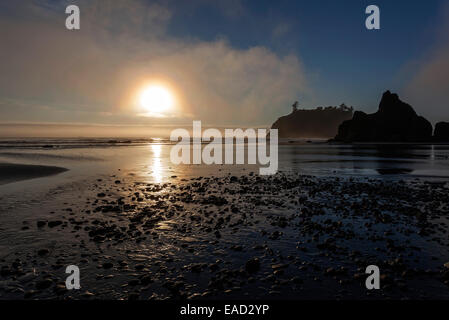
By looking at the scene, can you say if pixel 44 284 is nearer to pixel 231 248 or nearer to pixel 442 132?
pixel 231 248

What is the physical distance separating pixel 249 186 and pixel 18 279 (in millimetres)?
17684

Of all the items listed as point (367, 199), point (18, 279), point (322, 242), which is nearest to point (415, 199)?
point (367, 199)

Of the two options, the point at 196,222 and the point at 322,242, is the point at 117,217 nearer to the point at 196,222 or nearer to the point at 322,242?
the point at 196,222

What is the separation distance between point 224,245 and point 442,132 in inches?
8271

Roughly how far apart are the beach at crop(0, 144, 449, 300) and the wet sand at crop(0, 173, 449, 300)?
0.04m

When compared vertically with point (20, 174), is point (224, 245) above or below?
below

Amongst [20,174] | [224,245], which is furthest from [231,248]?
[20,174]

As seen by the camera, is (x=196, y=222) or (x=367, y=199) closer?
(x=196, y=222)

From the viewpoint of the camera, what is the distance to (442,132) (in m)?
161

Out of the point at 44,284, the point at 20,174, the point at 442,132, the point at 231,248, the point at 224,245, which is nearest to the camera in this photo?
the point at 44,284


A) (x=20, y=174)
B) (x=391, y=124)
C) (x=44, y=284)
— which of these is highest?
(x=391, y=124)

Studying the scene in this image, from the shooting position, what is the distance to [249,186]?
22797mm
